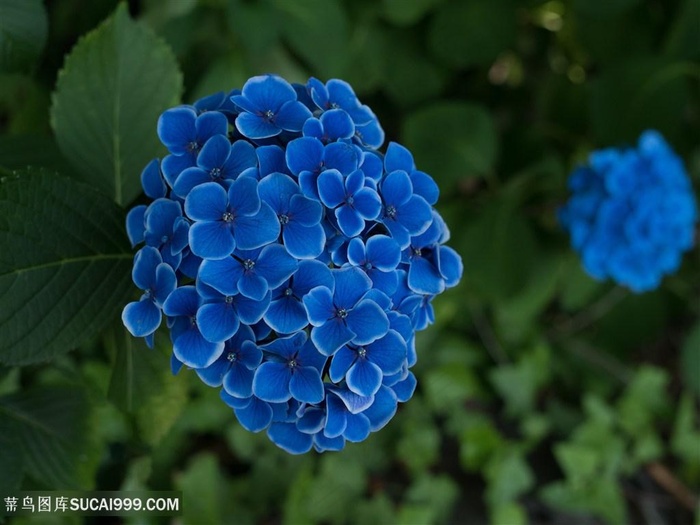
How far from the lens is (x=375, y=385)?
2.01 feet

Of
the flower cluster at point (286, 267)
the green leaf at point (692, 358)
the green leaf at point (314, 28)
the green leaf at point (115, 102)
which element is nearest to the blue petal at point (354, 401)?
the flower cluster at point (286, 267)

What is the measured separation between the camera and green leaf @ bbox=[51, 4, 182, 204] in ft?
2.67

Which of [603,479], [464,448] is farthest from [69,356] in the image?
[603,479]

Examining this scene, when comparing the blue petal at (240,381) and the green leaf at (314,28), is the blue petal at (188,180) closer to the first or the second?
the blue petal at (240,381)

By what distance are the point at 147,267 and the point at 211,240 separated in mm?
81

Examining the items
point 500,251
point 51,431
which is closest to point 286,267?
point 51,431

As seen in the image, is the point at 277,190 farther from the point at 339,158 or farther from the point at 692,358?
the point at 692,358

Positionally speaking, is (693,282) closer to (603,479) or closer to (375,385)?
(603,479)

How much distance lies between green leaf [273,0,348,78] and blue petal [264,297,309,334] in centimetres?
80

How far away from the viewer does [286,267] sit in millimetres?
603

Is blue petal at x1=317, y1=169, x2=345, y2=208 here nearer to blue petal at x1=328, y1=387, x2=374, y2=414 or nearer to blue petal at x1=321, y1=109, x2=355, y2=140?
blue petal at x1=321, y1=109, x2=355, y2=140

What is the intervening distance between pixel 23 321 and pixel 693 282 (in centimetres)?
179

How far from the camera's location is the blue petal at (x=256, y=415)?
2.07ft

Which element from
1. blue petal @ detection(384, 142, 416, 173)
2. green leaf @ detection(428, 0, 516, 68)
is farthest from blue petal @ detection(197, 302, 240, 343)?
green leaf @ detection(428, 0, 516, 68)
